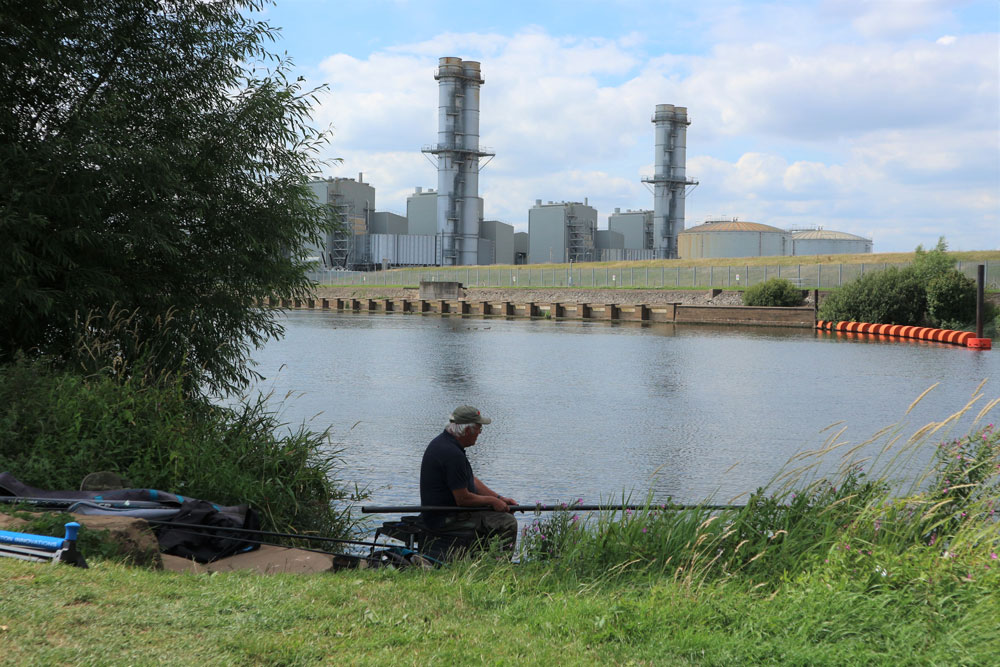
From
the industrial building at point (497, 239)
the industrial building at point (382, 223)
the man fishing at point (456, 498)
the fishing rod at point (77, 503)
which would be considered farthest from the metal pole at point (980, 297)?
the industrial building at point (382, 223)

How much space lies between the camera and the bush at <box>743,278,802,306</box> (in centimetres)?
5231

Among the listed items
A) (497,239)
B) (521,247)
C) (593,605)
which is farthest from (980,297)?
(521,247)

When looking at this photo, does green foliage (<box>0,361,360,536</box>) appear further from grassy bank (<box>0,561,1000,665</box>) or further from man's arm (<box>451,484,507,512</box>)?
grassy bank (<box>0,561,1000,665</box>)

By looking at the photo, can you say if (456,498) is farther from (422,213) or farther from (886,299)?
(422,213)

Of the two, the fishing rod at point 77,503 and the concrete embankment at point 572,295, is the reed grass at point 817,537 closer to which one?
the fishing rod at point 77,503

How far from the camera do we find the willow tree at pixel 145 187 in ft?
33.0

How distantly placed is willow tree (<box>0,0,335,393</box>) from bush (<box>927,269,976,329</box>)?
37.7 m

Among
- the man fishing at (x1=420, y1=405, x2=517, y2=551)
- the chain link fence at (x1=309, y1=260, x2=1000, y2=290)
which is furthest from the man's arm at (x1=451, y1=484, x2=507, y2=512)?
the chain link fence at (x1=309, y1=260, x2=1000, y2=290)

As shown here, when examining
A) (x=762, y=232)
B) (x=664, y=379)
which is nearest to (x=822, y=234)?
(x=762, y=232)

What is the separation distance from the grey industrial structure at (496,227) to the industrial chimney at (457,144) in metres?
0.09

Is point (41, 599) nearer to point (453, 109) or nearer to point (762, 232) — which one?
point (453, 109)

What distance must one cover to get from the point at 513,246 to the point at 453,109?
82.7 ft

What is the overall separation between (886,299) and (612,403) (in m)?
30.6

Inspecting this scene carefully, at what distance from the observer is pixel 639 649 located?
13.7ft
